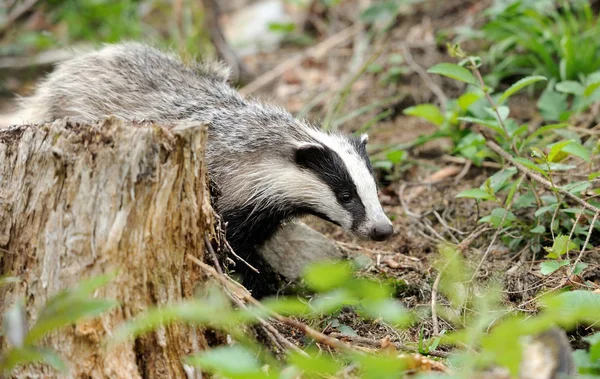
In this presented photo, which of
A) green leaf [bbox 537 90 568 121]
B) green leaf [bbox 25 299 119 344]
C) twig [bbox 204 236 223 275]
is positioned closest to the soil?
green leaf [bbox 537 90 568 121]

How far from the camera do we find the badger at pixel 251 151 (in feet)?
15.8

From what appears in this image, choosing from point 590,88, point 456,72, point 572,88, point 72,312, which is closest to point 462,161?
point 572,88

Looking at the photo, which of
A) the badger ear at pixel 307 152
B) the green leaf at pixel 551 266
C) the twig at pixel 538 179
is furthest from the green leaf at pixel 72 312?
the twig at pixel 538 179

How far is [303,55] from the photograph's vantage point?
9.57 meters

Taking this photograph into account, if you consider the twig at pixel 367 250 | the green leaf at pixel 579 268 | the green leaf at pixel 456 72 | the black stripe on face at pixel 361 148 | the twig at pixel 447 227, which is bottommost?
the twig at pixel 367 250

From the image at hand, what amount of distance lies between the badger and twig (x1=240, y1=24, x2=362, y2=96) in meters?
3.36

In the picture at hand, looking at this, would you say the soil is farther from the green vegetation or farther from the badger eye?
the green vegetation

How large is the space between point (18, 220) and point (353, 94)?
541cm

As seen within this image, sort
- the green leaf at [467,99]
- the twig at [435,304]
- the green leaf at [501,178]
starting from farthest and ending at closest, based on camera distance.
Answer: the green leaf at [467,99], the green leaf at [501,178], the twig at [435,304]

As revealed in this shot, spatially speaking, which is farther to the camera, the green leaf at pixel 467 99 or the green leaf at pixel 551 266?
the green leaf at pixel 467 99

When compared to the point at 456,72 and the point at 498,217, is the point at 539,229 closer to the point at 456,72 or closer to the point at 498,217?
the point at 498,217

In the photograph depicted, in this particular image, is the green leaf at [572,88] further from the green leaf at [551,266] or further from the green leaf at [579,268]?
the green leaf at [551,266]

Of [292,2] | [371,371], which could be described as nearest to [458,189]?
[371,371]

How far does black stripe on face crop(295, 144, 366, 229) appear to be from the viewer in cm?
480
